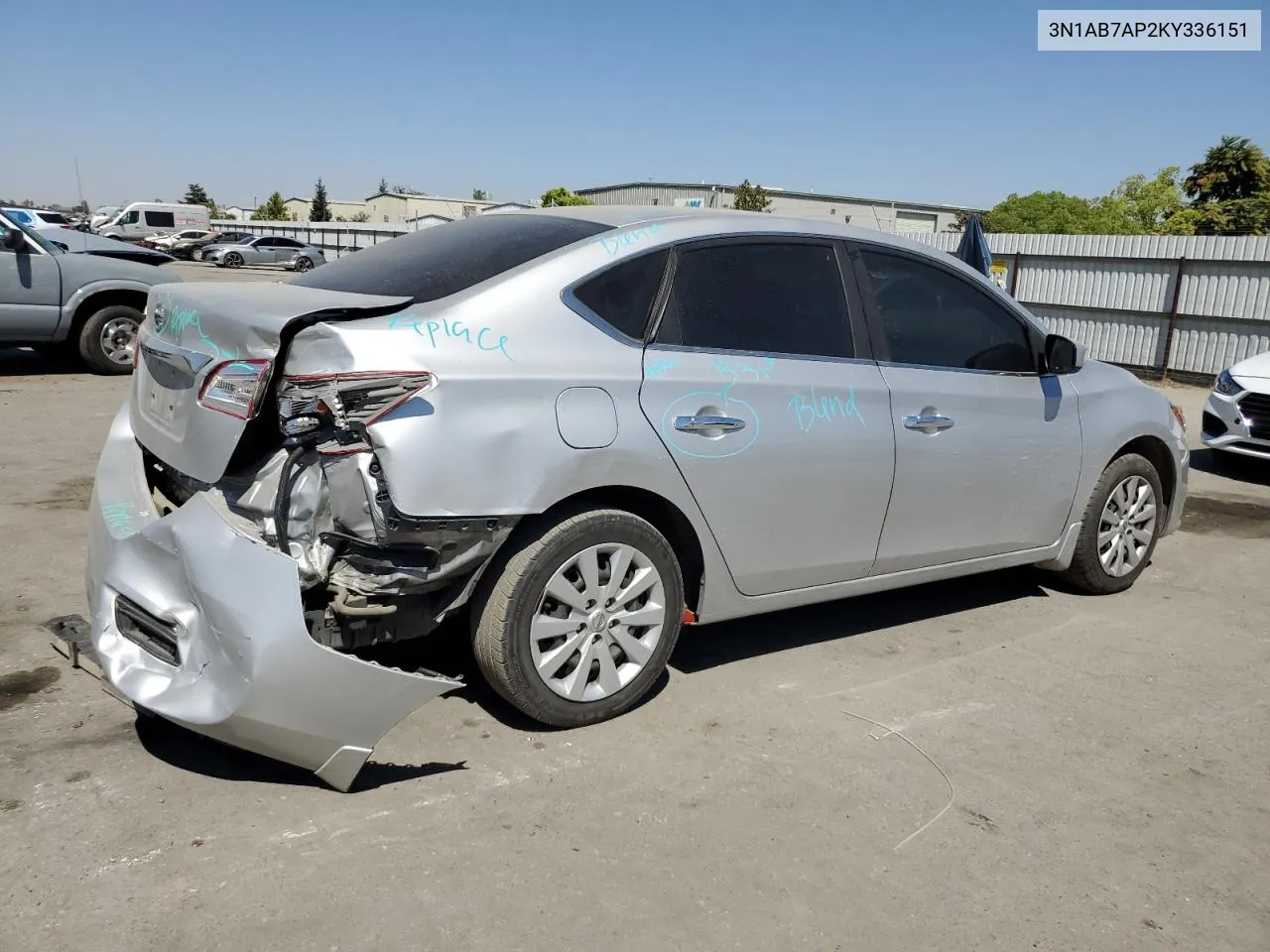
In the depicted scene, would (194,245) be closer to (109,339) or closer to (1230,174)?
(109,339)

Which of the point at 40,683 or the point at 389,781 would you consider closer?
the point at 389,781

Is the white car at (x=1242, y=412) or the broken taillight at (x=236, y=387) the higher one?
the broken taillight at (x=236, y=387)

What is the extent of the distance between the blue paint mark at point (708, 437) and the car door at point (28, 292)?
8.91m

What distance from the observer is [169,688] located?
2949mm

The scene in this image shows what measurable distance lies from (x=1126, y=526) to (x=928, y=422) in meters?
1.79

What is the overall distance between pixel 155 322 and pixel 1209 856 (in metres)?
3.80

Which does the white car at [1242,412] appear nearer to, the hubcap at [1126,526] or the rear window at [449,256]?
the hubcap at [1126,526]

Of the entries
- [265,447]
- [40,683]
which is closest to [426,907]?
[265,447]

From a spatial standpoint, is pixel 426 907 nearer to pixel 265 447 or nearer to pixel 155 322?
pixel 265 447

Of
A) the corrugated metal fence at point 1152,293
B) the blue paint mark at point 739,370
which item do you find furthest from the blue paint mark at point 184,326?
the corrugated metal fence at point 1152,293

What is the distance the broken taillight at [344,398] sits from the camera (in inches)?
116

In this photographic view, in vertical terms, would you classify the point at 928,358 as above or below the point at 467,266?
below

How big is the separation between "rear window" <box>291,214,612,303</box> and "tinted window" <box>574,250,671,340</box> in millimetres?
192

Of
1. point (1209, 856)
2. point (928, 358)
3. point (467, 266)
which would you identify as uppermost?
point (467, 266)
